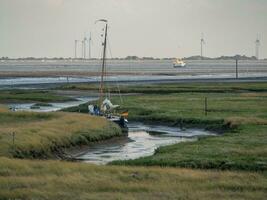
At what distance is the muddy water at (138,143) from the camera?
43.6 m

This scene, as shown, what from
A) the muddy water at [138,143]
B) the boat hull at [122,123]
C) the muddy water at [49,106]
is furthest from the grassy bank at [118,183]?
the muddy water at [49,106]

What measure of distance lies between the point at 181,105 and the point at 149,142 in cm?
2758

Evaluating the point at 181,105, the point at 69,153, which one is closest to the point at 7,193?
the point at 69,153

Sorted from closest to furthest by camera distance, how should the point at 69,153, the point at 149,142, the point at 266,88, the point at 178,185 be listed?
1. the point at 178,185
2. the point at 69,153
3. the point at 149,142
4. the point at 266,88

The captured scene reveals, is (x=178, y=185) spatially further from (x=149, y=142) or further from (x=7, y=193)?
(x=149, y=142)

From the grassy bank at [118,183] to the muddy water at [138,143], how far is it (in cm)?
973

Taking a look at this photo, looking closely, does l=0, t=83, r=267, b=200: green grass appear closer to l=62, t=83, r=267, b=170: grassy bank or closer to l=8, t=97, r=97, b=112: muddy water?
l=62, t=83, r=267, b=170: grassy bank

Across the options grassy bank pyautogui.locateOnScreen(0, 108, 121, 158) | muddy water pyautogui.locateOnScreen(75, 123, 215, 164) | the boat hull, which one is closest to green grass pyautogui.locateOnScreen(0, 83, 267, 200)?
grassy bank pyautogui.locateOnScreen(0, 108, 121, 158)

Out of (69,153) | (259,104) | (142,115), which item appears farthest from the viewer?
(259,104)

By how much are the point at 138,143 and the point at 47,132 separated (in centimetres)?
927

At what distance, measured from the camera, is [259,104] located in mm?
79312

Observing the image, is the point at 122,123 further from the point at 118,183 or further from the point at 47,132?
the point at 118,183

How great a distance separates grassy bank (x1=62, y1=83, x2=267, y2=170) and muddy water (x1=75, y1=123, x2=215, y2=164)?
94.6 inches

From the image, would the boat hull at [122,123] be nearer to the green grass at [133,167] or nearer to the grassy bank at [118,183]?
the green grass at [133,167]
